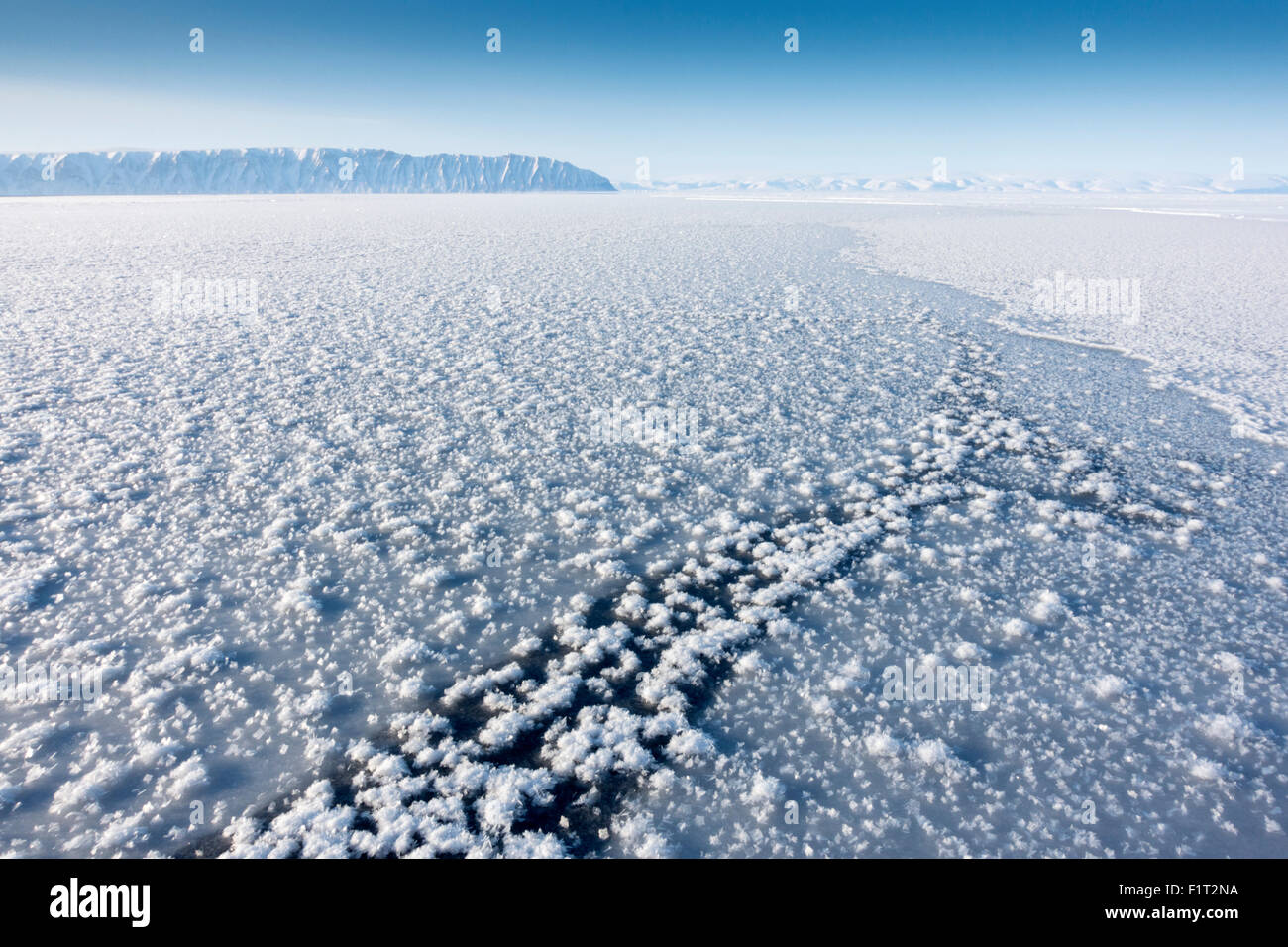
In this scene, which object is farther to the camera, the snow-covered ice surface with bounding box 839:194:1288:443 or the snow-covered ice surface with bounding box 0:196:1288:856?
the snow-covered ice surface with bounding box 839:194:1288:443

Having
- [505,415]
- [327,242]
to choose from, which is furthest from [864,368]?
[327,242]

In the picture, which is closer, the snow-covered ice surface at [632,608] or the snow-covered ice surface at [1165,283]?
the snow-covered ice surface at [632,608]

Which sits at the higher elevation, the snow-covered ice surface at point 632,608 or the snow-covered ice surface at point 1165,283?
the snow-covered ice surface at point 1165,283

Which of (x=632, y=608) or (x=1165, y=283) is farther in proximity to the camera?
(x=1165, y=283)

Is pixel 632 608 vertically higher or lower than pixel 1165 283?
lower

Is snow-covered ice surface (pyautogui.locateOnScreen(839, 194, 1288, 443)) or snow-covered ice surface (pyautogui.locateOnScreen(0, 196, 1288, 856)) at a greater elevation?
snow-covered ice surface (pyautogui.locateOnScreen(839, 194, 1288, 443))

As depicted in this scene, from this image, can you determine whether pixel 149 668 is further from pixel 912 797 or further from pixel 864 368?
pixel 864 368

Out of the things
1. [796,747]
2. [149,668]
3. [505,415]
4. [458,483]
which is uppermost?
[505,415]
